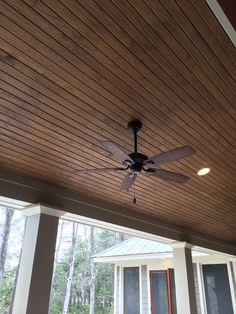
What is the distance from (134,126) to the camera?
2971mm

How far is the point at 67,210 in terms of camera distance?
4254 millimetres

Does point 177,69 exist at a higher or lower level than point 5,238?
lower

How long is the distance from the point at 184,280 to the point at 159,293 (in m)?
2.51

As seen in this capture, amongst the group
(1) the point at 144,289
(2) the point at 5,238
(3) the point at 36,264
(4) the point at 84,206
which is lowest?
(1) the point at 144,289

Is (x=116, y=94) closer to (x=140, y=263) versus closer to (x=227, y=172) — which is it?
(x=227, y=172)

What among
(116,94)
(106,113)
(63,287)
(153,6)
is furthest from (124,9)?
(63,287)

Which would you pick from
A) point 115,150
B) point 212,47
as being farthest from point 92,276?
point 212,47

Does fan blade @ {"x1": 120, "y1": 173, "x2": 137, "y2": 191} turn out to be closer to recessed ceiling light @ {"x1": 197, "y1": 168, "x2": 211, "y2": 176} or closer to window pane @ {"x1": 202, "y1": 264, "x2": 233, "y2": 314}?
recessed ceiling light @ {"x1": 197, "y1": 168, "x2": 211, "y2": 176}

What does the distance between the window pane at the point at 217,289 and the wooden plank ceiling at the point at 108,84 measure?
220 inches

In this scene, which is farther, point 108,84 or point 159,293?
point 159,293

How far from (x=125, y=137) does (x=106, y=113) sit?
473mm

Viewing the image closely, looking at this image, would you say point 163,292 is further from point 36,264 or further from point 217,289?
point 36,264

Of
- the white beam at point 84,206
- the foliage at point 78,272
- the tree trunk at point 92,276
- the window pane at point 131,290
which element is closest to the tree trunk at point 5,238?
the foliage at point 78,272

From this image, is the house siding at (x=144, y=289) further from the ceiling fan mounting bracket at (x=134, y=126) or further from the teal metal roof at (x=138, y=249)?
the ceiling fan mounting bracket at (x=134, y=126)
